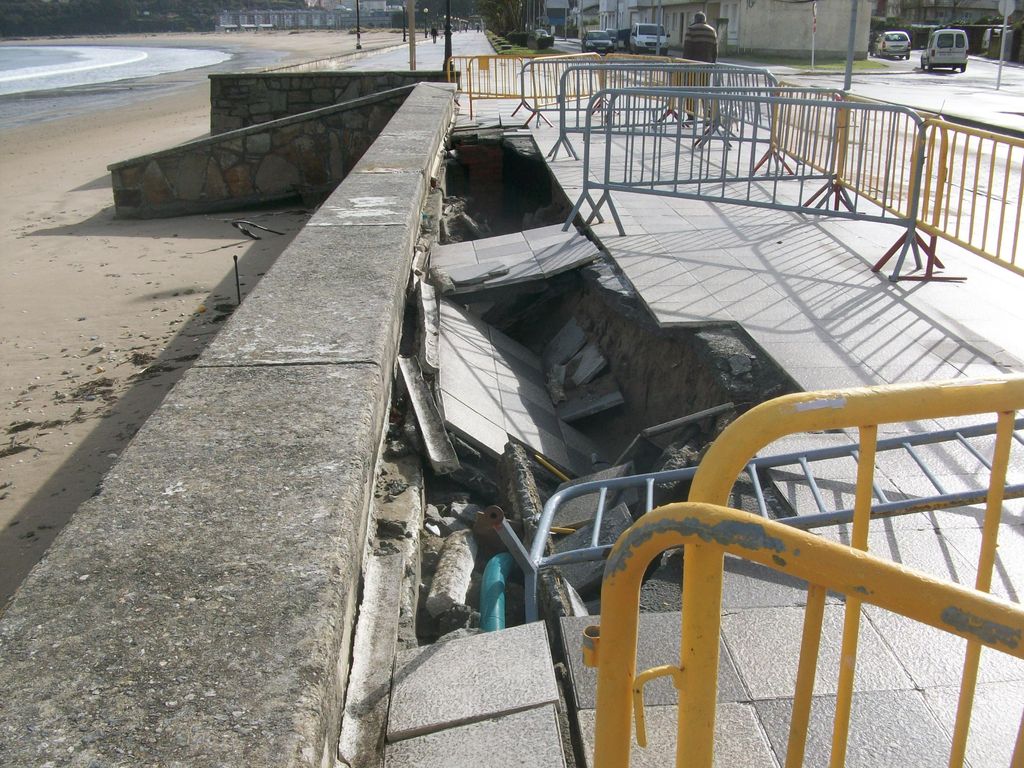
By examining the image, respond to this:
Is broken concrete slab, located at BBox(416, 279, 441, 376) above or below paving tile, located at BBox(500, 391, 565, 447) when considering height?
above

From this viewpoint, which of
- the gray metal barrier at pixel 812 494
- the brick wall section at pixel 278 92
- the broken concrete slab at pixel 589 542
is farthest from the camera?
the brick wall section at pixel 278 92

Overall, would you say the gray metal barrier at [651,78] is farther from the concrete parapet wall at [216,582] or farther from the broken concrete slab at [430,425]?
the concrete parapet wall at [216,582]

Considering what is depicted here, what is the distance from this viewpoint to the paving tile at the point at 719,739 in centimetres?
217

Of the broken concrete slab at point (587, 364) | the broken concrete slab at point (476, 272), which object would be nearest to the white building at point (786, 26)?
the broken concrete slab at point (476, 272)

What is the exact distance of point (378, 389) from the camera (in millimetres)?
3029

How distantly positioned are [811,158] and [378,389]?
6939mm

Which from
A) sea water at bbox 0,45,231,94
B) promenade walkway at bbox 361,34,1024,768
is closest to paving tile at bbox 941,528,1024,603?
promenade walkway at bbox 361,34,1024,768

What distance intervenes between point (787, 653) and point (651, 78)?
39.3 ft

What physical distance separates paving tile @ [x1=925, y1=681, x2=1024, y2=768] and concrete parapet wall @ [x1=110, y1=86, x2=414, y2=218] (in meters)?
10.9

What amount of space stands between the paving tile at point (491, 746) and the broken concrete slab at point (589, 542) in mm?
1193

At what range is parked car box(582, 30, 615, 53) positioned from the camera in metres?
48.6

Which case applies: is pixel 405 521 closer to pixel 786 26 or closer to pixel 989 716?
pixel 989 716

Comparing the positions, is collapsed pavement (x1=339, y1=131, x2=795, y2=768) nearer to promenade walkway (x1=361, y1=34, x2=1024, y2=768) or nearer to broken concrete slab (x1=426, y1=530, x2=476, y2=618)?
broken concrete slab (x1=426, y1=530, x2=476, y2=618)

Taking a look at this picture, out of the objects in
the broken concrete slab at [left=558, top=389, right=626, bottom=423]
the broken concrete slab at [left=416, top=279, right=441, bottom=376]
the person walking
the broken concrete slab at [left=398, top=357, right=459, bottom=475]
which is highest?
the person walking
